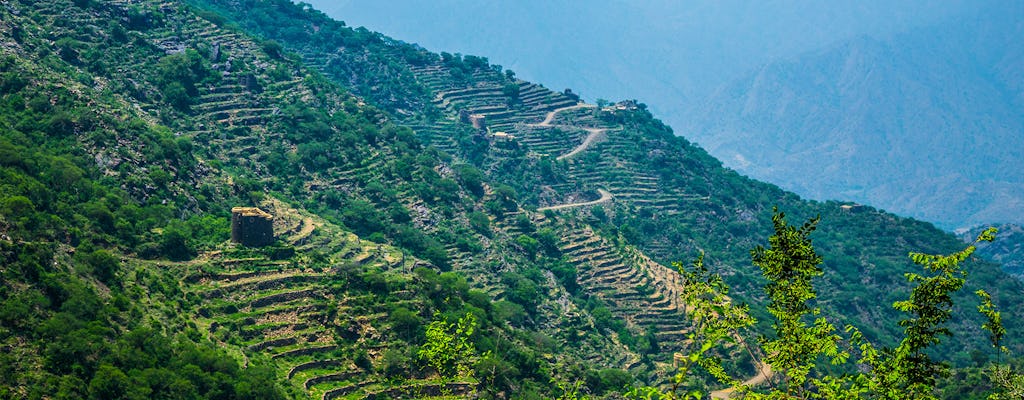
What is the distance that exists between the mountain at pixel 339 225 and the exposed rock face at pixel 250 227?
12.6 inches

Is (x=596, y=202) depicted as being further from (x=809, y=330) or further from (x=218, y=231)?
(x=809, y=330)

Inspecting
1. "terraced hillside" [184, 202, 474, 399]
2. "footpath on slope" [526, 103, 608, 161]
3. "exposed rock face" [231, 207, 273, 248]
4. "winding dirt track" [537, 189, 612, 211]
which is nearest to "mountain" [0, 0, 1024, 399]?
"terraced hillside" [184, 202, 474, 399]

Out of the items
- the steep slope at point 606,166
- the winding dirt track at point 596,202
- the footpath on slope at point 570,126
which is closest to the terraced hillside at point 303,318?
the steep slope at point 606,166

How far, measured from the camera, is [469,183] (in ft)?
355

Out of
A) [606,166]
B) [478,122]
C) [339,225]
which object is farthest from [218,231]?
[606,166]

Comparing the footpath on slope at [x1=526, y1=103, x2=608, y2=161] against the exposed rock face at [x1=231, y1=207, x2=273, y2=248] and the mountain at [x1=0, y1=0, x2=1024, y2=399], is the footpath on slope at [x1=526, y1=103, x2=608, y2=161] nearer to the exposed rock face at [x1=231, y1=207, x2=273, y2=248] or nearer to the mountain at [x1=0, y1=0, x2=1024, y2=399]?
the mountain at [x1=0, y1=0, x2=1024, y2=399]

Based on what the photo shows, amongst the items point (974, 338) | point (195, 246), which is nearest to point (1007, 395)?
point (195, 246)

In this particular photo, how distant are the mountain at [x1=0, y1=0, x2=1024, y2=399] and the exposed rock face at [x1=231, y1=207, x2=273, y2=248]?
0.32 meters

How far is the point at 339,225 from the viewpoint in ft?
294

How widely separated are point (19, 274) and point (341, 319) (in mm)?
18681

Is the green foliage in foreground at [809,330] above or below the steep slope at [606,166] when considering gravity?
below

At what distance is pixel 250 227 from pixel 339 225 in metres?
18.5

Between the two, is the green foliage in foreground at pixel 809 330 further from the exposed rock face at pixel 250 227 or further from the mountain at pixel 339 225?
the exposed rock face at pixel 250 227

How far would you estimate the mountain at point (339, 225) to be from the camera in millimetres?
58094
